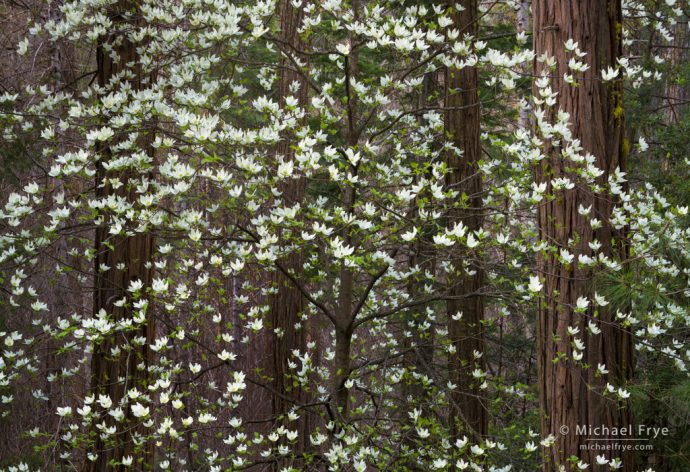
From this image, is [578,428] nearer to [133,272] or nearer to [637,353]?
[637,353]

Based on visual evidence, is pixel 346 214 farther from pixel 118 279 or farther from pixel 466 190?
pixel 466 190

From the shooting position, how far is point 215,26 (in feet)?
15.3

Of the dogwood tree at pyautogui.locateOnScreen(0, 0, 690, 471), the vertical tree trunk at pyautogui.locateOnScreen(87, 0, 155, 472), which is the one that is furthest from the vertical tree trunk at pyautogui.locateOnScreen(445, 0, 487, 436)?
the vertical tree trunk at pyautogui.locateOnScreen(87, 0, 155, 472)

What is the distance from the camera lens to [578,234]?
415 centimetres

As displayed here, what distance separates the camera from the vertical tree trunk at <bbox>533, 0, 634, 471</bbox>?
4113 millimetres

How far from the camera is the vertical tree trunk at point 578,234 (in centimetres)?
411

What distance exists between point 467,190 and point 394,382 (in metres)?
1.92

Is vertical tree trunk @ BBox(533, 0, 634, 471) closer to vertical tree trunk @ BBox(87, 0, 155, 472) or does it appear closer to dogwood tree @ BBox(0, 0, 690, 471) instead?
dogwood tree @ BBox(0, 0, 690, 471)

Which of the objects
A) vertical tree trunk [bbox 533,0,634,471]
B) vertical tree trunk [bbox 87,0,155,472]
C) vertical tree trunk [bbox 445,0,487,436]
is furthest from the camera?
vertical tree trunk [bbox 445,0,487,436]

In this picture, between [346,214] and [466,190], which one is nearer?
[346,214]

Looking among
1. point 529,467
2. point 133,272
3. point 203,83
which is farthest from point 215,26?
point 529,467

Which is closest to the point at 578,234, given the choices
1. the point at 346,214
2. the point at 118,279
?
the point at 346,214

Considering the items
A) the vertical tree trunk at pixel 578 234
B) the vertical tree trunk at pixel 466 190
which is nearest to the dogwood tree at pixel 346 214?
the vertical tree trunk at pixel 578 234

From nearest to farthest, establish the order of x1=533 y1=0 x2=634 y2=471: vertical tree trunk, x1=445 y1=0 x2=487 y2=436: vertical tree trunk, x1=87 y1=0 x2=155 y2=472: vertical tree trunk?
x1=533 y1=0 x2=634 y2=471: vertical tree trunk < x1=87 y1=0 x2=155 y2=472: vertical tree trunk < x1=445 y1=0 x2=487 y2=436: vertical tree trunk
